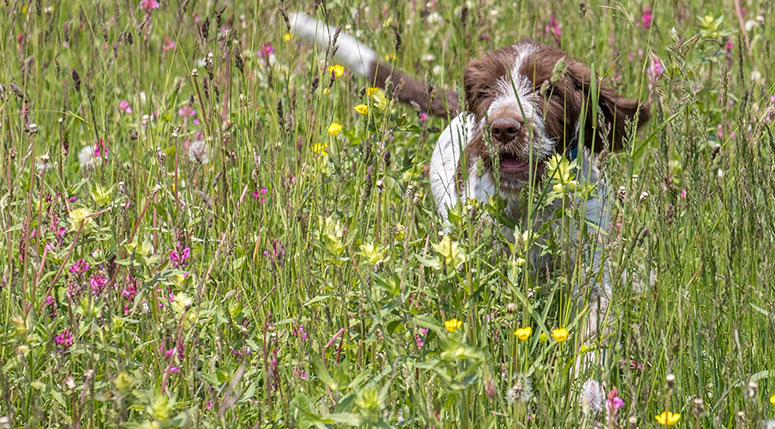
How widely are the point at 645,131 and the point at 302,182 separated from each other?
5.55ft

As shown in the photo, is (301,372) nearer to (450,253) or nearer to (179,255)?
(179,255)

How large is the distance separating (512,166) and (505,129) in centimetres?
16

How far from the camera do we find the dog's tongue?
10.4ft

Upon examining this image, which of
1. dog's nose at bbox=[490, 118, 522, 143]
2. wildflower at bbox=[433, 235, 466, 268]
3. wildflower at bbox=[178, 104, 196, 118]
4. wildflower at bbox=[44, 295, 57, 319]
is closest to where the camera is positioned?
wildflower at bbox=[433, 235, 466, 268]

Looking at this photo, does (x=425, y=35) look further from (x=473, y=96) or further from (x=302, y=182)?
(x=302, y=182)

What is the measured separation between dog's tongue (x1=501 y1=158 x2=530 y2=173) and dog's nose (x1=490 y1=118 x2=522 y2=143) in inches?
4.3

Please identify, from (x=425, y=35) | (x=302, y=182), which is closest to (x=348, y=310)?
(x=302, y=182)

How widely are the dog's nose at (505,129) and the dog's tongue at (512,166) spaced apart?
0.36ft

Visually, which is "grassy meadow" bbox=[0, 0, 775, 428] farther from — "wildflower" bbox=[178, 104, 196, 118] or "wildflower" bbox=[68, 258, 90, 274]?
"wildflower" bbox=[178, 104, 196, 118]

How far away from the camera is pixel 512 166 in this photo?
10.4 ft

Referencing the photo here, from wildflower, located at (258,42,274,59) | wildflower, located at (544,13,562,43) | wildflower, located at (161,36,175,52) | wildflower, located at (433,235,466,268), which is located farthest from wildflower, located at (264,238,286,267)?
wildflower, located at (544,13,562,43)

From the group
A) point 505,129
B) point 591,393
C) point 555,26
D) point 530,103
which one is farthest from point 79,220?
point 555,26

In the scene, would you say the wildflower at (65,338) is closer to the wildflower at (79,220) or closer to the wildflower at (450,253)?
the wildflower at (79,220)

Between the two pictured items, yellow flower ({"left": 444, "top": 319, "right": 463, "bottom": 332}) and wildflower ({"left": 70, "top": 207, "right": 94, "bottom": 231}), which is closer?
yellow flower ({"left": 444, "top": 319, "right": 463, "bottom": 332})
